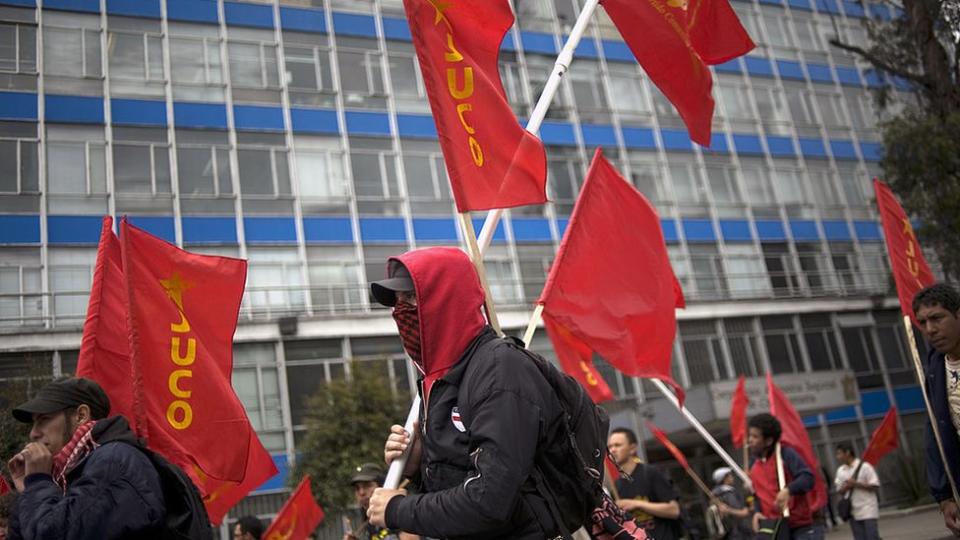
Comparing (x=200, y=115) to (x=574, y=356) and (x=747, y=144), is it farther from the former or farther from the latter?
(x=747, y=144)

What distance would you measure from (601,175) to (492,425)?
5.88 meters

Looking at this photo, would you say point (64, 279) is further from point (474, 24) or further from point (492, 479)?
point (492, 479)

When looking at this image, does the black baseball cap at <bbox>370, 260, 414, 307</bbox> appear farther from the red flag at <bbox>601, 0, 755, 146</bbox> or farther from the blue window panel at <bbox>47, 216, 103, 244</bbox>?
the blue window panel at <bbox>47, 216, 103, 244</bbox>

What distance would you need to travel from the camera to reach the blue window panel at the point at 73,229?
72.7ft

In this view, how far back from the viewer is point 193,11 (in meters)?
26.0

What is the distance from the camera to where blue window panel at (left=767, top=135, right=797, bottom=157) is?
34.3 metres

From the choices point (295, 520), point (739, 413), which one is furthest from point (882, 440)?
point (295, 520)

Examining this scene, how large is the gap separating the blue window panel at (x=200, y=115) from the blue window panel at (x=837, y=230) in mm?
21819

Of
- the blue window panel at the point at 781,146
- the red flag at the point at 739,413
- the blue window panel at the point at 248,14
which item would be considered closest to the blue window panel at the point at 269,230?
the blue window panel at the point at 248,14

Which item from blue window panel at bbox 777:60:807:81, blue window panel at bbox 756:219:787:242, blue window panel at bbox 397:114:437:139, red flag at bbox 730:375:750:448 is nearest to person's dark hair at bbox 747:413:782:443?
red flag at bbox 730:375:750:448

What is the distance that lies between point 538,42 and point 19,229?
17.1 m

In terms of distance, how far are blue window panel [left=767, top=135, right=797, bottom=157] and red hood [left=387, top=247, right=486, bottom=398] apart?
33.2 metres

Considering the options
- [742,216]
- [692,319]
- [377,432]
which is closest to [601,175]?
[377,432]

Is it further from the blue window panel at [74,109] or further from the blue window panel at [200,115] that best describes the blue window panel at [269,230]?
the blue window panel at [74,109]
